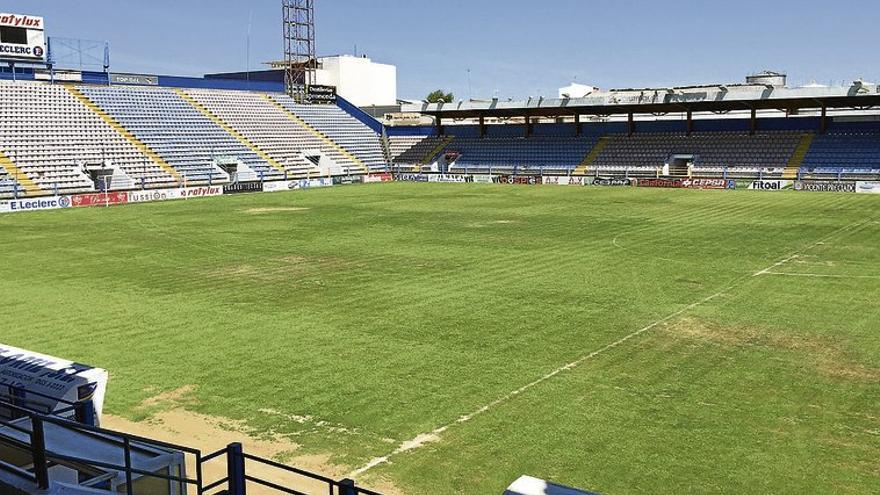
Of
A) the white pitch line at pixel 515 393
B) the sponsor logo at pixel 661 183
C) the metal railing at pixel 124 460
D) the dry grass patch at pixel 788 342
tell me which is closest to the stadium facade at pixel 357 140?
the sponsor logo at pixel 661 183

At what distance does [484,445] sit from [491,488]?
1288 mm

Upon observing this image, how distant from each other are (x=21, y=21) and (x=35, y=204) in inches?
700

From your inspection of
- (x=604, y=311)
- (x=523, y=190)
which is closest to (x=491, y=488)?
(x=604, y=311)

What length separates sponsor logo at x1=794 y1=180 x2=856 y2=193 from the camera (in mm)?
52281

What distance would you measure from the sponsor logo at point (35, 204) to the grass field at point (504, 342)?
13.7m

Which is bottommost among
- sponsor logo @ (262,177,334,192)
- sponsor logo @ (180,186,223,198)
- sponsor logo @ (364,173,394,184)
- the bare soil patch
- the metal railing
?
the bare soil patch

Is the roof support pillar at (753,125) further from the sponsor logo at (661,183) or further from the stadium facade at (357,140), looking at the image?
the sponsor logo at (661,183)

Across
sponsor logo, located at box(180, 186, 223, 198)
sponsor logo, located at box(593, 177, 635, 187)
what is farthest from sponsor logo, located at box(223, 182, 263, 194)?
sponsor logo, located at box(593, 177, 635, 187)

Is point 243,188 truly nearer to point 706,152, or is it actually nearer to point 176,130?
point 176,130

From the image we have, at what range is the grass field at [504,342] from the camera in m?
10.3

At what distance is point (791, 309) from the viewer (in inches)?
720

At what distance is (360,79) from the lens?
101 metres

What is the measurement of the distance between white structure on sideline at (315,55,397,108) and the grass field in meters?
69.1

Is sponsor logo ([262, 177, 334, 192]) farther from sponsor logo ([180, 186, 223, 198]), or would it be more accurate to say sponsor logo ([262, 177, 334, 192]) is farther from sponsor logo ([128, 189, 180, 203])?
sponsor logo ([128, 189, 180, 203])
